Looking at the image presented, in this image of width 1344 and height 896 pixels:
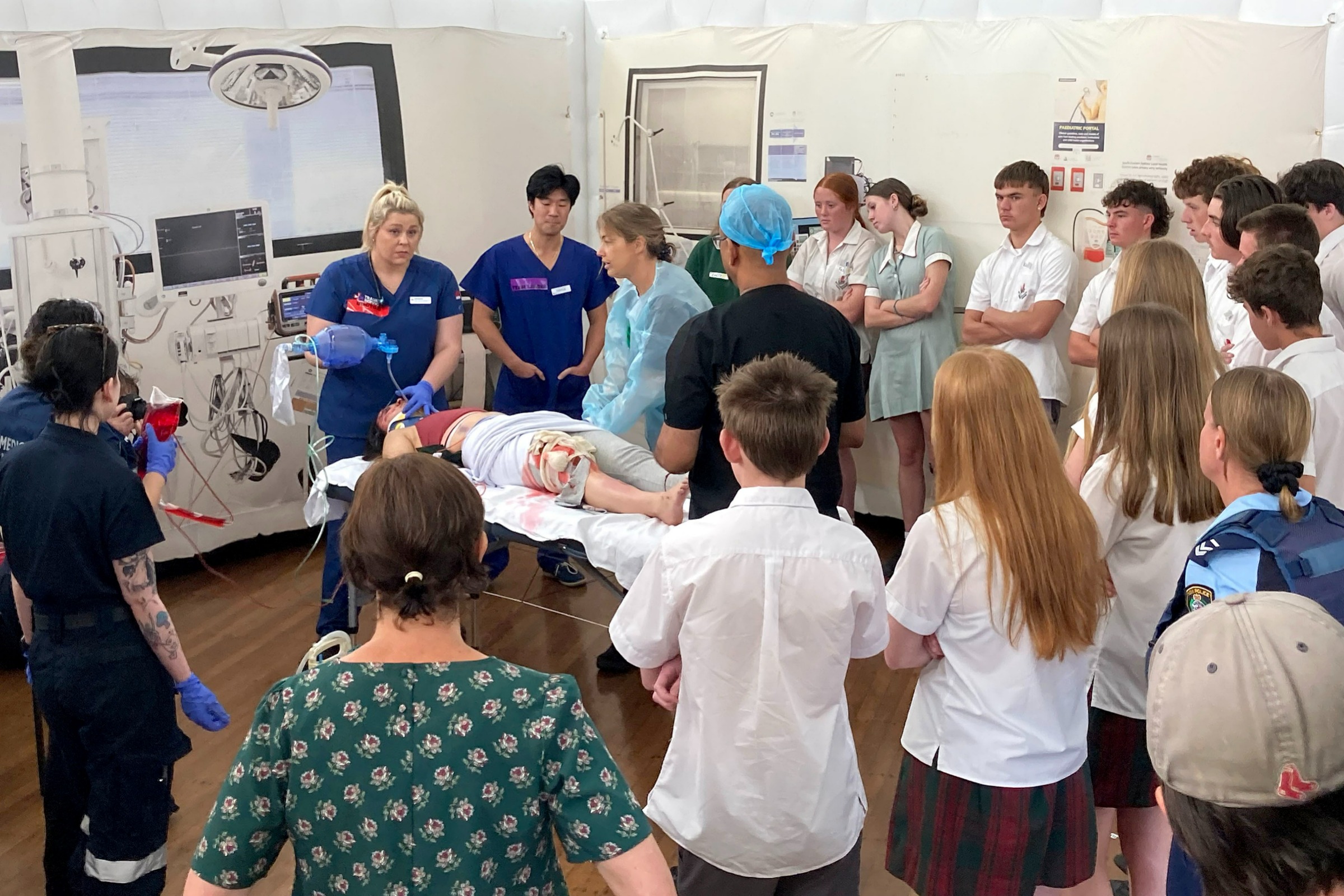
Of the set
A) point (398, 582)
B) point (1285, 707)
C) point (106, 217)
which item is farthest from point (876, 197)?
point (1285, 707)

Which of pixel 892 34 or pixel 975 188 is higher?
pixel 892 34

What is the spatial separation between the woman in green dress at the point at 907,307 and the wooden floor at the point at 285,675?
683mm

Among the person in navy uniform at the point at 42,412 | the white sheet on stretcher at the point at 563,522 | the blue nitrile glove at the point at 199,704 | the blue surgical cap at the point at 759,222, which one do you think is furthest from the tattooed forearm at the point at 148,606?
the blue surgical cap at the point at 759,222

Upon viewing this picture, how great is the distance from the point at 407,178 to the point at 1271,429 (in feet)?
12.9

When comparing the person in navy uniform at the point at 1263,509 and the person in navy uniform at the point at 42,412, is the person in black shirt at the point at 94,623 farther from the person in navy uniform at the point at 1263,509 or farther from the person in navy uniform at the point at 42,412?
the person in navy uniform at the point at 1263,509

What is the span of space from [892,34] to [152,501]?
3.29m

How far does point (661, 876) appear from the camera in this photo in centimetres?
126

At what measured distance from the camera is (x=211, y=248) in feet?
14.1

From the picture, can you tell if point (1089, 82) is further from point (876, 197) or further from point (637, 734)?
point (637, 734)

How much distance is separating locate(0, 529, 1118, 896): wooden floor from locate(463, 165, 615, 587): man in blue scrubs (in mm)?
263

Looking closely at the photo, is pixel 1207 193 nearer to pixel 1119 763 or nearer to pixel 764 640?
pixel 1119 763

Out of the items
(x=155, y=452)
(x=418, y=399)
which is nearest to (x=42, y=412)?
(x=155, y=452)

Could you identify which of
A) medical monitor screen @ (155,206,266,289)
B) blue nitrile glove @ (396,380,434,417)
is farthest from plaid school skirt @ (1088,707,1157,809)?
medical monitor screen @ (155,206,266,289)

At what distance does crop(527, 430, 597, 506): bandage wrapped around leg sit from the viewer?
123 inches
